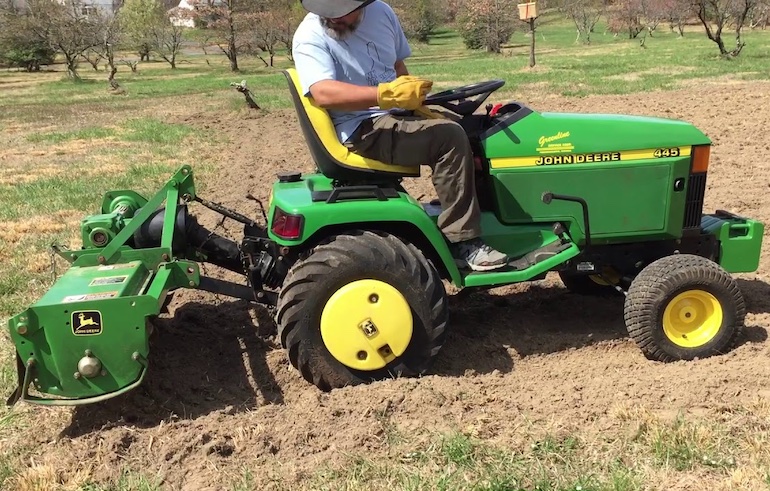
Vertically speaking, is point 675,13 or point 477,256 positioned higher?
point 477,256

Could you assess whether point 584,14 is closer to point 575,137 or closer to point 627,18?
point 627,18

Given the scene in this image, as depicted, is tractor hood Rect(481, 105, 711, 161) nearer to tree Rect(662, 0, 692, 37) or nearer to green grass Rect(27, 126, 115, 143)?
green grass Rect(27, 126, 115, 143)

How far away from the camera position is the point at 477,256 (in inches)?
143

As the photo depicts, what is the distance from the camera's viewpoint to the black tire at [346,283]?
11.0 feet

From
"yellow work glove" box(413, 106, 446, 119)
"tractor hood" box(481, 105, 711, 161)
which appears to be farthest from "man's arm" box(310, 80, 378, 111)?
"tractor hood" box(481, 105, 711, 161)

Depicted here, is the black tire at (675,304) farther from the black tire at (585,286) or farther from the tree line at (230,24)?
the tree line at (230,24)

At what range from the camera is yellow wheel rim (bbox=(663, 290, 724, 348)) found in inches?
146

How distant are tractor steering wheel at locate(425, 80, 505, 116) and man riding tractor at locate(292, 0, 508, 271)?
127 mm

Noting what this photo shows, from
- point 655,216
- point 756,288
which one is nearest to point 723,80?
point 756,288

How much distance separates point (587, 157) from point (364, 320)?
145cm

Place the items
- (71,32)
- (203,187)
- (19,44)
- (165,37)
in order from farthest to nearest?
(165,37) → (19,44) → (71,32) → (203,187)

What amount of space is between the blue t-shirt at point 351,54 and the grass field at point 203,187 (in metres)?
1.58

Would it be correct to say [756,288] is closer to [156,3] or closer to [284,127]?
[284,127]

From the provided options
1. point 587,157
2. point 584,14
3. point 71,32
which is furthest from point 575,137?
point 584,14
